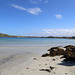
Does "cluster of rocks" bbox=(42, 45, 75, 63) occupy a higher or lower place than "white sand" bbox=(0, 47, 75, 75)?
higher

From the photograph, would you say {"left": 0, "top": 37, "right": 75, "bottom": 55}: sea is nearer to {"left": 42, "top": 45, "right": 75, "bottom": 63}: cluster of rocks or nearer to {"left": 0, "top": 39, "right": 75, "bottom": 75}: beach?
{"left": 42, "top": 45, "right": 75, "bottom": 63}: cluster of rocks

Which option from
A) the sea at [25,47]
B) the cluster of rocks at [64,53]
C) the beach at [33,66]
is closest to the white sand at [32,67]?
the beach at [33,66]

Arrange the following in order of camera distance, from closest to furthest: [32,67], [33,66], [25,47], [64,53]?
[32,67] < [33,66] < [64,53] < [25,47]

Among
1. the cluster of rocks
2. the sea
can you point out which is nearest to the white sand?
the cluster of rocks

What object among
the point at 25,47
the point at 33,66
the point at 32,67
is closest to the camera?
the point at 32,67

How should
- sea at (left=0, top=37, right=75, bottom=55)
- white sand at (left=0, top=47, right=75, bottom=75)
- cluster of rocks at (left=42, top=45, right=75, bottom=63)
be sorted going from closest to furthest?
white sand at (left=0, top=47, right=75, bottom=75), cluster of rocks at (left=42, top=45, right=75, bottom=63), sea at (left=0, top=37, right=75, bottom=55)

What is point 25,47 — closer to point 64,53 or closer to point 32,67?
point 64,53

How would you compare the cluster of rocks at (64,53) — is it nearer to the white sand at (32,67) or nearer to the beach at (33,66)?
the beach at (33,66)

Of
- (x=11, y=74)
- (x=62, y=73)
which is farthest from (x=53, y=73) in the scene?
(x=11, y=74)

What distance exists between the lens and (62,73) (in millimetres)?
5266

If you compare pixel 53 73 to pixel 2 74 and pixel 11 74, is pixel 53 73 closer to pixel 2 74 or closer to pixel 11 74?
pixel 11 74

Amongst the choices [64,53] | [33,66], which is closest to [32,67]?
[33,66]

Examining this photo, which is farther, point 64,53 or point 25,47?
point 25,47

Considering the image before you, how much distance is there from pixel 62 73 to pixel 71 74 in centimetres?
48
